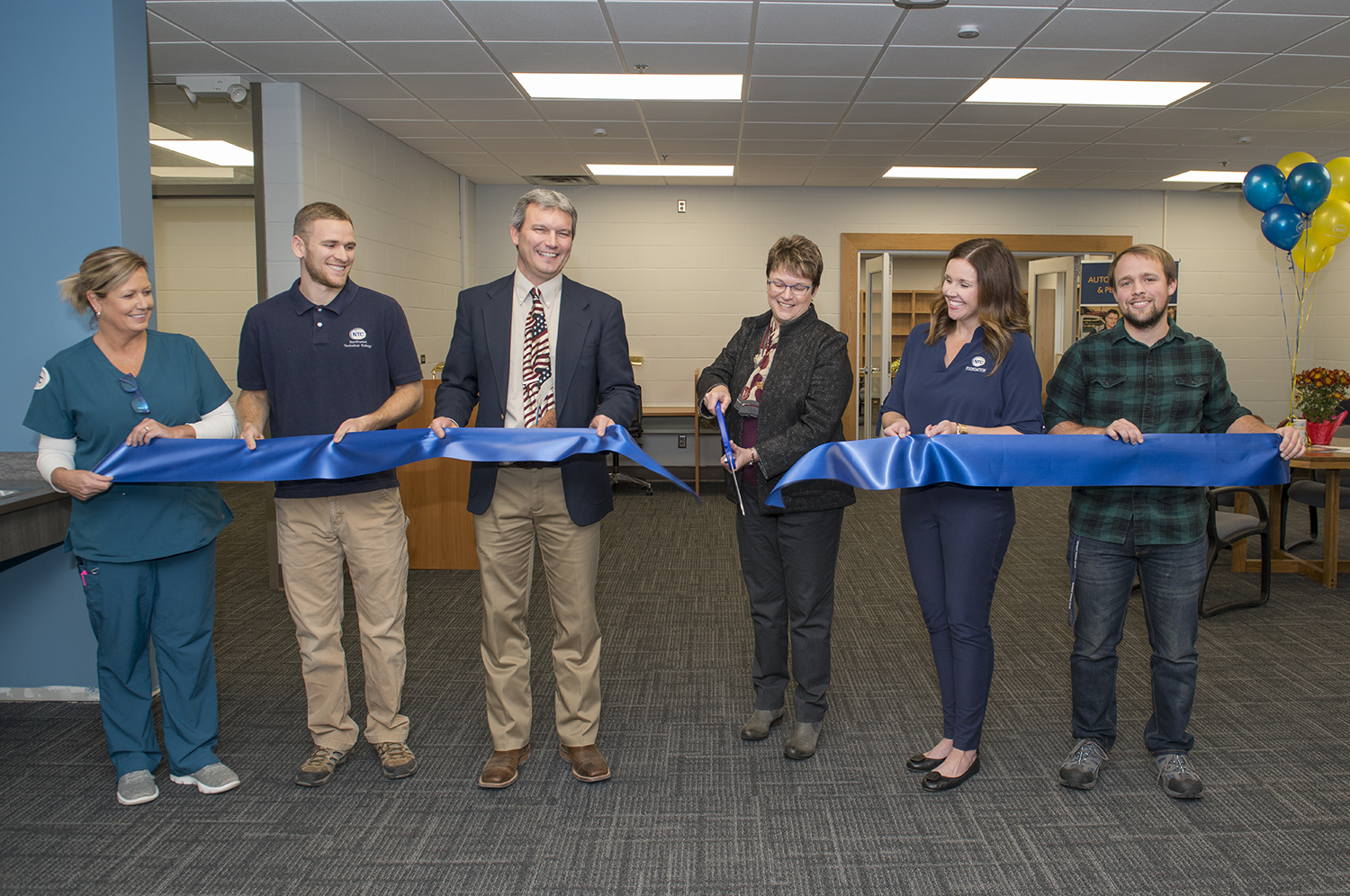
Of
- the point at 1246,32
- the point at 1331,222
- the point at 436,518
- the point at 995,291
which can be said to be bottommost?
the point at 436,518

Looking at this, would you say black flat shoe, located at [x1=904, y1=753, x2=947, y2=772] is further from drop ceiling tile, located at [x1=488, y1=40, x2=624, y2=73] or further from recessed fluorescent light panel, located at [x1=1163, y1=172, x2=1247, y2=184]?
recessed fluorescent light panel, located at [x1=1163, y1=172, x2=1247, y2=184]

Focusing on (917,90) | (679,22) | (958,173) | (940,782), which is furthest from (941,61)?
(940,782)

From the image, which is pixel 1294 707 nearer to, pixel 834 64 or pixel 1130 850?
pixel 1130 850

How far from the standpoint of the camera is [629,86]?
502 cm

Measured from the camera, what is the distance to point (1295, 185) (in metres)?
4.99

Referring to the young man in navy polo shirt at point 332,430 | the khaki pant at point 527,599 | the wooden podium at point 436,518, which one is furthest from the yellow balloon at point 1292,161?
the young man in navy polo shirt at point 332,430

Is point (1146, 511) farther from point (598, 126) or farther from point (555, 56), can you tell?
point (598, 126)

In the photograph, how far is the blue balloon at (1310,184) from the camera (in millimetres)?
4922

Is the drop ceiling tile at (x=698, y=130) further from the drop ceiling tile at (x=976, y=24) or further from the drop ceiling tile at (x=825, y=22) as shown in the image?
the drop ceiling tile at (x=976, y=24)

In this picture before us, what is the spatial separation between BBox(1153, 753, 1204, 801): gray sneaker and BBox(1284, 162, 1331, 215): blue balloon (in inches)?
164

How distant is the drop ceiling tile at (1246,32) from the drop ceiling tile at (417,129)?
4.54 m

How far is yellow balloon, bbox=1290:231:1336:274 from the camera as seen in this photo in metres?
5.30

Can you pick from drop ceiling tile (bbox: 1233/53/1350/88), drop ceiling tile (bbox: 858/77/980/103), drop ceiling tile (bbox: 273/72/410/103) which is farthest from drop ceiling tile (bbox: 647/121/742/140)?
drop ceiling tile (bbox: 1233/53/1350/88)

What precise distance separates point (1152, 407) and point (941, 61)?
294 cm
